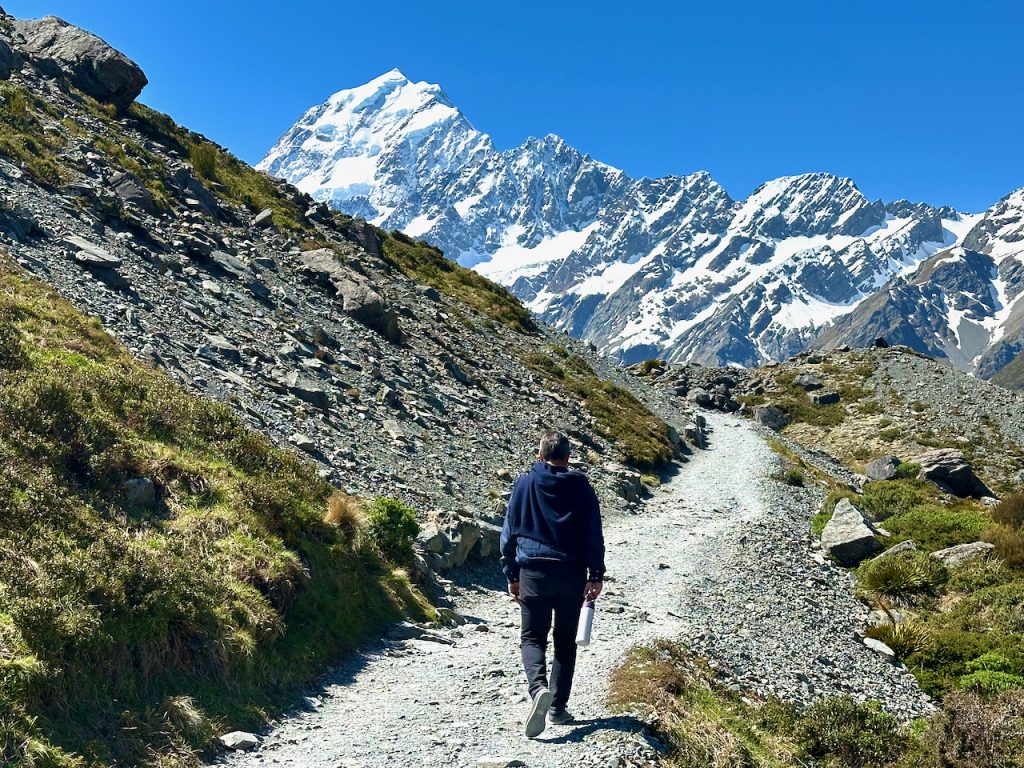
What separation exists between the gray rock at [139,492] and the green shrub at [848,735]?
9696 mm

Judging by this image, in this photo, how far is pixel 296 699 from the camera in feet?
29.5

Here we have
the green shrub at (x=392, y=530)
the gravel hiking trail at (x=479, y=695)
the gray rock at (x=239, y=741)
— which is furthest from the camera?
the green shrub at (x=392, y=530)

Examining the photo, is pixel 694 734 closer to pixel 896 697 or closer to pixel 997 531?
pixel 896 697

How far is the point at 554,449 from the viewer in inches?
324

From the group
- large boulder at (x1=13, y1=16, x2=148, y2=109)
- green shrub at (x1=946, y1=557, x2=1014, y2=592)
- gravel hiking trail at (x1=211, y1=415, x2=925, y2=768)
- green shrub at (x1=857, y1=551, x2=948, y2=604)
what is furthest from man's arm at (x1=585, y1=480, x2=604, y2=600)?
large boulder at (x1=13, y1=16, x2=148, y2=109)

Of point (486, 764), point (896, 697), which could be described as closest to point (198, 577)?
point (486, 764)

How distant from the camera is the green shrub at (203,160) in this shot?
42769 mm

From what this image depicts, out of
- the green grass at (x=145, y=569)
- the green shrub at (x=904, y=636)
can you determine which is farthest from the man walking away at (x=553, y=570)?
the green shrub at (x=904, y=636)

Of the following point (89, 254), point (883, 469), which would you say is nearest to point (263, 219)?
point (89, 254)

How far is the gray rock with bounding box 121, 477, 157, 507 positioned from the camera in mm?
10219

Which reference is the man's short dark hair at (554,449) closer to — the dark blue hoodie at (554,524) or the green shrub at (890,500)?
the dark blue hoodie at (554,524)

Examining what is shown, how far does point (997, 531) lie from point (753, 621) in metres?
10.1

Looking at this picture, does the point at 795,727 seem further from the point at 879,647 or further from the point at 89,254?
the point at 89,254

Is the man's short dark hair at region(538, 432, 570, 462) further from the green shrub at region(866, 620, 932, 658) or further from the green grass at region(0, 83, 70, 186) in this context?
the green grass at region(0, 83, 70, 186)
